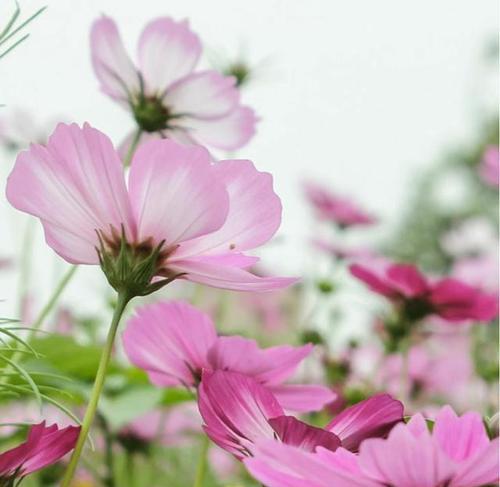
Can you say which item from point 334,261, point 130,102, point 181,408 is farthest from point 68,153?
point 334,261

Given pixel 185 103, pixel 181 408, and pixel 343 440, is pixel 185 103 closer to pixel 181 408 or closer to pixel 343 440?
pixel 343 440

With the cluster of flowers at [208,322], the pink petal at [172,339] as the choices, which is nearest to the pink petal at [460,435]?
the cluster of flowers at [208,322]

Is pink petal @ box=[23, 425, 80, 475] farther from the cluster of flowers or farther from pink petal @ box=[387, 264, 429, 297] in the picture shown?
pink petal @ box=[387, 264, 429, 297]

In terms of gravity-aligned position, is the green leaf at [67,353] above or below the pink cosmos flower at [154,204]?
above

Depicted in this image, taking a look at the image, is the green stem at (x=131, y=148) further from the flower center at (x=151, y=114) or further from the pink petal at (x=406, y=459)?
the pink petal at (x=406, y=459)

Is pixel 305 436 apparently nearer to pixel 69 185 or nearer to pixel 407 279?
pixel 69 185

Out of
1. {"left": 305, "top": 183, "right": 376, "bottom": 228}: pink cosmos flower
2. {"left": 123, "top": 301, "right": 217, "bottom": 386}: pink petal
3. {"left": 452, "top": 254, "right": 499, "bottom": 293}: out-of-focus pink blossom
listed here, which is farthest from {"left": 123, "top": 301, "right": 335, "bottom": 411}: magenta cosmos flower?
{"left": 305, "top": 183, "right": 376, "bottom": 228}: pink cosmos flower
